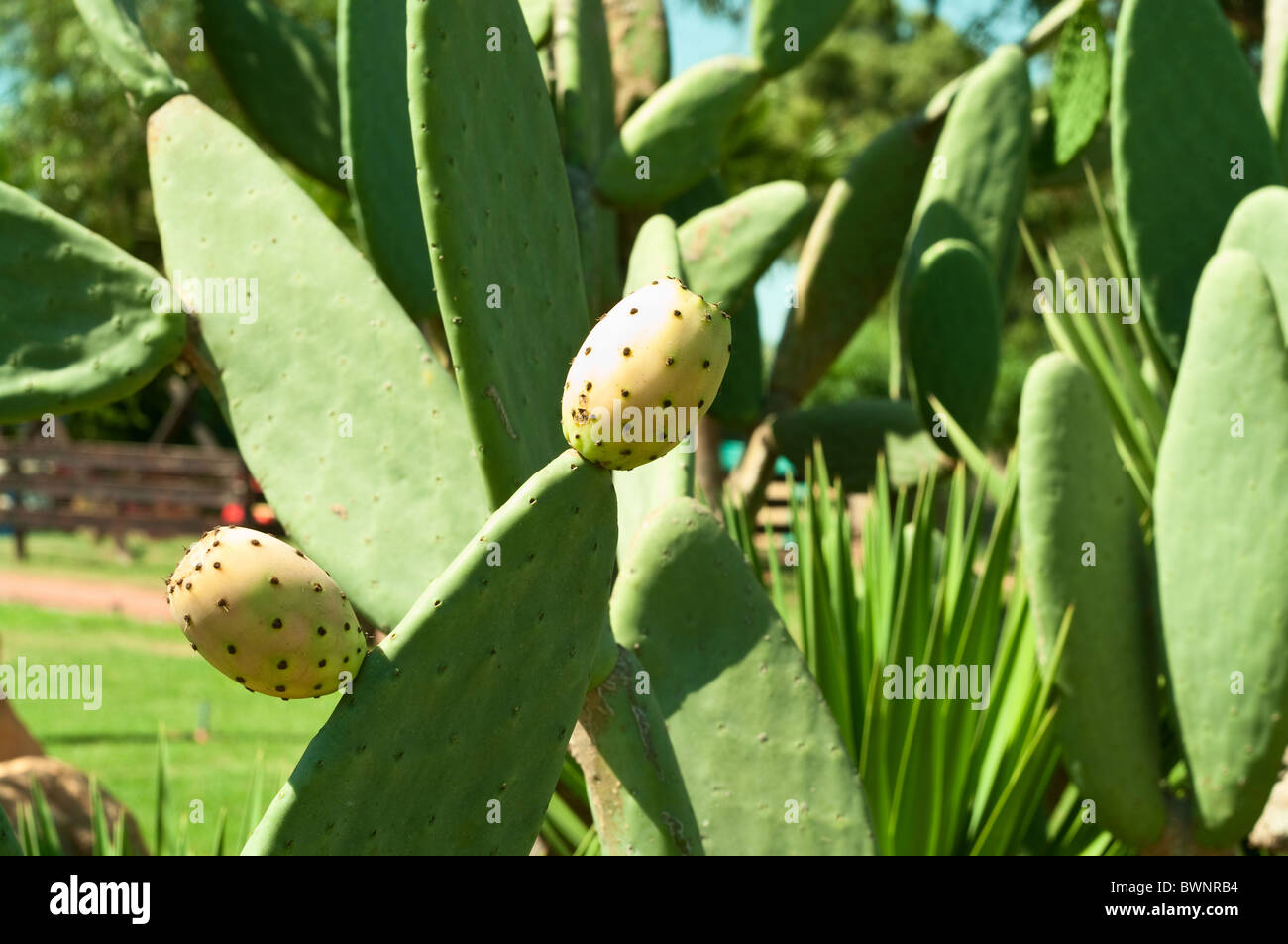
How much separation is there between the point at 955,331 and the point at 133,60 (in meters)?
1.51

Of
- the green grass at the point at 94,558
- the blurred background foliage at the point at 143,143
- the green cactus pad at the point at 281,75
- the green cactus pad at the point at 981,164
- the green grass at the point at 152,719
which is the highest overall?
the blurred background foliage at the point at 143,143

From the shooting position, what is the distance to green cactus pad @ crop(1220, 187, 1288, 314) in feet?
6.36

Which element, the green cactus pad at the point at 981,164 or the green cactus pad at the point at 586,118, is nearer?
the green cactus pad at the point at 586,118

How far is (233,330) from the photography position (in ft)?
5.16

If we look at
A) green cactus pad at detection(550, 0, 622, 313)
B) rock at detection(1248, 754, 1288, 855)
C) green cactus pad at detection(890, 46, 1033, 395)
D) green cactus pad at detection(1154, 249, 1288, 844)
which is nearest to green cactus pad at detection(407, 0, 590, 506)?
green cactus pad at detection(1154, 249, 1288, 844)

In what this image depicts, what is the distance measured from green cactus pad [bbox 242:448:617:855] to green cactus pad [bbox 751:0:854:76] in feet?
5.86

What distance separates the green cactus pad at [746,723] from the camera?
1.56 meters

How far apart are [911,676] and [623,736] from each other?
0.88 meters

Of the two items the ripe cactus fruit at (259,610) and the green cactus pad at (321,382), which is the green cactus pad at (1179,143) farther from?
the ripe cactus fruit at (259,610)

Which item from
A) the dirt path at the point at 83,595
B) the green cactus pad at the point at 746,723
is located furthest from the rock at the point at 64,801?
the dirt path at the point at 83,595

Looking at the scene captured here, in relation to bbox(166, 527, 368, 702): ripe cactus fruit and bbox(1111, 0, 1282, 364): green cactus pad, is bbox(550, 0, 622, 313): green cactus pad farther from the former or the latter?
bbox(166, 527, 368, 702): ripe cactus fruit

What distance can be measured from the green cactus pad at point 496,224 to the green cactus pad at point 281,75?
4.74 ft

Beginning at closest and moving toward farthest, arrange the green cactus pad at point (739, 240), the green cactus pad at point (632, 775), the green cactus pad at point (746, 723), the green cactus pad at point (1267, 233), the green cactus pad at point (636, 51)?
the green cactus pad at point (632, 775), the green cactus pad at point (746, 723), the green cactus pad at point (1267, 233), the green cactus pad at point (739, 240), the green cactus pad at point (636, 51)

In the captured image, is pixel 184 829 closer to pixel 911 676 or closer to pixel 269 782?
pixel 911 676
